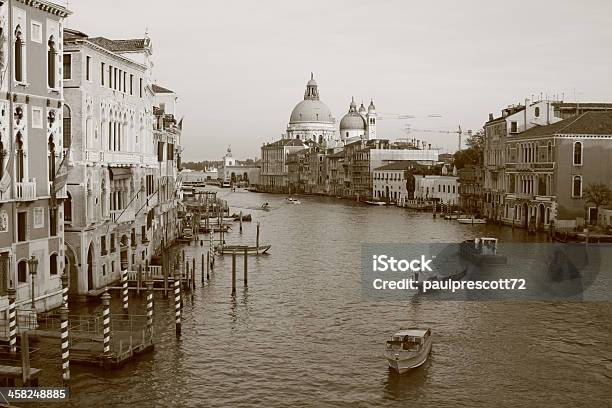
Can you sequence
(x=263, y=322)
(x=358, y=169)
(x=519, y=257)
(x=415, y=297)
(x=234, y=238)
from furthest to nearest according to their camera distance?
(x=358, y=169) → (x=234, y=238) → (x=519, y=257) → (x=415, y=297) → (x=263, y=322)

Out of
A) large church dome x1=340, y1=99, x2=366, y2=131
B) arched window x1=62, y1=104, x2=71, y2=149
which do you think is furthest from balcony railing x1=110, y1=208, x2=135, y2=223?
large church dome x1=340, y1=99, x2=366, y2=131

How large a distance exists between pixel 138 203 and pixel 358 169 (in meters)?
64.4

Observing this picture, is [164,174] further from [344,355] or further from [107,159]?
[344,355]

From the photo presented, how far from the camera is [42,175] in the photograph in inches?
685

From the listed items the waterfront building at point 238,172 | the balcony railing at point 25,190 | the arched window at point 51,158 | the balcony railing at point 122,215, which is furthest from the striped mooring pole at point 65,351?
the waterfront building at point 238,172

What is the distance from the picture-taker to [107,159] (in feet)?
70.9

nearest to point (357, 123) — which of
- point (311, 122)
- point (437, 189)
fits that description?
point (311, 122)

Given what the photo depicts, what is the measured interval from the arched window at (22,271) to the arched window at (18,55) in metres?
3.79

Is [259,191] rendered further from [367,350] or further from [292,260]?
[367,350]

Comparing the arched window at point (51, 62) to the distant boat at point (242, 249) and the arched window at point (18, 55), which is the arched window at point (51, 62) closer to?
the arched window at point (18, 55)

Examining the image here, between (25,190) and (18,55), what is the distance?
2791 millimetres

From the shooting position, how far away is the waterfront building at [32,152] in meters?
16.0

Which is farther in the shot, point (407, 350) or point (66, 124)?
point (66, 124)

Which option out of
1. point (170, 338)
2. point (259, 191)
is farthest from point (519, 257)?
point (259, 191)
